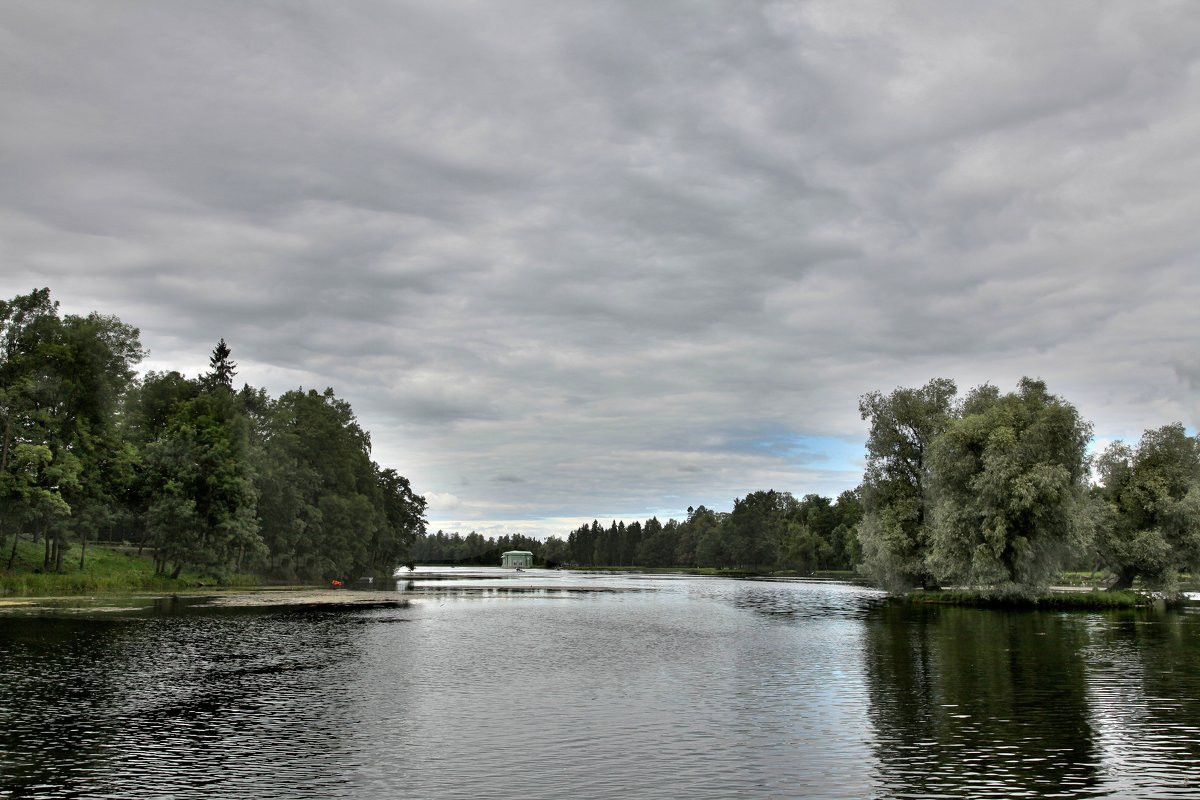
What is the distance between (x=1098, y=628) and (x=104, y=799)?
61934 mm

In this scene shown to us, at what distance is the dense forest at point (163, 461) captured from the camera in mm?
79562

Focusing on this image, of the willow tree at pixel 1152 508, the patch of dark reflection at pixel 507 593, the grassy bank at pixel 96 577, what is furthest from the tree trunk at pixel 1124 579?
the grassy bank at pixel 96 577

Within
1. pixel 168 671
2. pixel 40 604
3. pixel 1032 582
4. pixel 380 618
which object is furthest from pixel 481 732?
pixel 1032 582

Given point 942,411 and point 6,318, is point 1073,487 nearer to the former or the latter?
point 942,411

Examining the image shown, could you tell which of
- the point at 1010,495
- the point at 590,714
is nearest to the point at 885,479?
the point at 1010,495

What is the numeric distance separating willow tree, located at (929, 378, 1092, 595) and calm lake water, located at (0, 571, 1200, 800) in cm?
2212

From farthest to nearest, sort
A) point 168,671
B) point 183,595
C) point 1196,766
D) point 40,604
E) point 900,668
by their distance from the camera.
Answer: point 183,595 < point 40,604 < point 900,668 < point 168,671 < point 1196,766

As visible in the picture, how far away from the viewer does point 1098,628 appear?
59.5m

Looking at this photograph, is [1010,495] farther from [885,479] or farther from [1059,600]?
[885,479]

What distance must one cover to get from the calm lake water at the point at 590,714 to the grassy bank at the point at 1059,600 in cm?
2692

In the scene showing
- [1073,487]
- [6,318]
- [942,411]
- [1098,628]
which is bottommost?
[1098,628]

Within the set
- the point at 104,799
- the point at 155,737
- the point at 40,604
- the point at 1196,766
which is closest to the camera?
the point at 104,799

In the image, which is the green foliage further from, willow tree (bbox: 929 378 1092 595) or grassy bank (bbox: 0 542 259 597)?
grassy bank (bbox: 0 542 259 597)

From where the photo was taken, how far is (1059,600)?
8075 centimetres
